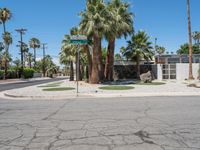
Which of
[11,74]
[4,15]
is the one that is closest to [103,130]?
[4,15]

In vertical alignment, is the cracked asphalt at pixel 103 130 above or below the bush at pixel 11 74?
below

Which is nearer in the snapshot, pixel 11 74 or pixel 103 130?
pixel 103 130

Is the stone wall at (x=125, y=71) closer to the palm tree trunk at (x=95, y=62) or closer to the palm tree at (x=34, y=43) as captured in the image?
the palm tree trunk at (x=95, y=62)

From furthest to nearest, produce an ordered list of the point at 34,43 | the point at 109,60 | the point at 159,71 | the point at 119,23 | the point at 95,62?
the point at 34,43
the point at 159,71
the point at 109,60
the point at 119,23
the point at 95,62

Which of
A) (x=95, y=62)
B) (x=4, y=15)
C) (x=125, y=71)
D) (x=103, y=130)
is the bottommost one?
(x=103, y=130)

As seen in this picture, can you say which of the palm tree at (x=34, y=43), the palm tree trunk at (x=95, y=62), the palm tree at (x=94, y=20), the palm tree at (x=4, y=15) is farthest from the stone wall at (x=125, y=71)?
the palm tree at (x=34, y=43)

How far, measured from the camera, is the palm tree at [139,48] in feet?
140

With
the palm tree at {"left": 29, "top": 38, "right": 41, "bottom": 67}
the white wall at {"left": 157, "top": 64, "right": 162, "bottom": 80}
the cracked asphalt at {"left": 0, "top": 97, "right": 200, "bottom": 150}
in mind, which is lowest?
the cracked asphalt at {"left": 0, "top": 97, "right": 200, "bottom": 150}

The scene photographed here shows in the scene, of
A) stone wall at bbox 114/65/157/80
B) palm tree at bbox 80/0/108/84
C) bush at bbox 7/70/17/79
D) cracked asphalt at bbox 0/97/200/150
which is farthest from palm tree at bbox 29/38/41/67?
cracked asphalt at bbox 0/97/200/150

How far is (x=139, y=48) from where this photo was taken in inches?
1688

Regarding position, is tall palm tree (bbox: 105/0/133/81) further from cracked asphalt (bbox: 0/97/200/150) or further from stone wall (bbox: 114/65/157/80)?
cracked asphalt (bbox: 0/97/200/150)

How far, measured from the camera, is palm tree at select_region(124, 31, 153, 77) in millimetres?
42656

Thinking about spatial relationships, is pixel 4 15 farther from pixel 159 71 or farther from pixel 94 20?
pixel 94 20

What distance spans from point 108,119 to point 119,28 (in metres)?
26.3
